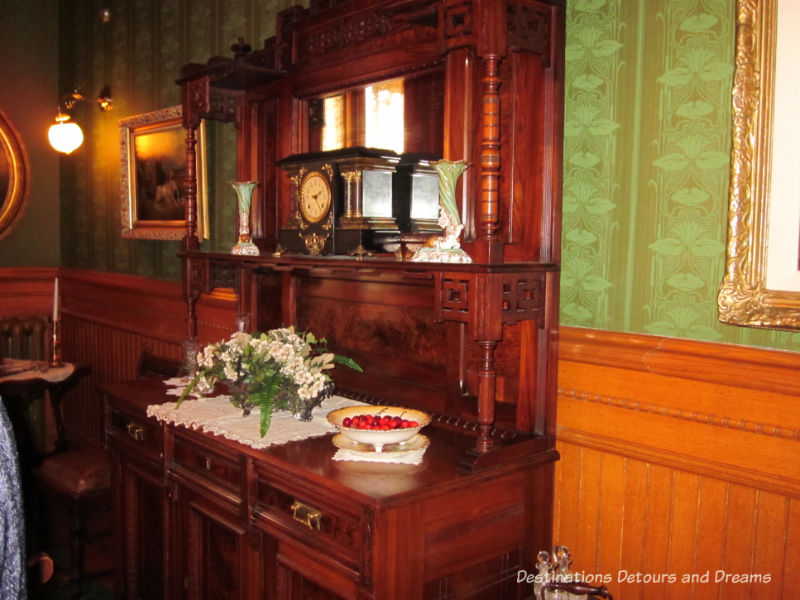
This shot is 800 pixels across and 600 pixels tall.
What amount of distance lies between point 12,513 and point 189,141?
250 centimetres

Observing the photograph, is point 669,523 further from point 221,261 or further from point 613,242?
point 221,261

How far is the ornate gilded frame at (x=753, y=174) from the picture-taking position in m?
1.92

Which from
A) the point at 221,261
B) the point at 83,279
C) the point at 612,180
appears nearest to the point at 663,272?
the point at 612,180

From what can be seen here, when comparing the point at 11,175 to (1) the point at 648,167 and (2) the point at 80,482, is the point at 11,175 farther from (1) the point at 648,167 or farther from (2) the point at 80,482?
(1) the point at 648,167

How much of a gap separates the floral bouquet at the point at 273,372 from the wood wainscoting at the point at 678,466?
93 centimetres

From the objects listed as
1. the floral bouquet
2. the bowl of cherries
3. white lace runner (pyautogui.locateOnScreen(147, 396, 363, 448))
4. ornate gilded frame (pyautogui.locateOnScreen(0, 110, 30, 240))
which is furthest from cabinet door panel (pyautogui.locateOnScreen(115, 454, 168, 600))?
ornate gilded frame (pyautogui.locateOnScreen(0, 110, 30, 240))

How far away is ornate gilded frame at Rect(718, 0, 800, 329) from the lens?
1.92 m

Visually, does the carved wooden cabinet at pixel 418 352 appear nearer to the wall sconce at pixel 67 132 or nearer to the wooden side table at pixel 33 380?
the wooden side table at pixel 33 380

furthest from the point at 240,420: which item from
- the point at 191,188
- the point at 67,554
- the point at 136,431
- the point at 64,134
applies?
the point at 64,134

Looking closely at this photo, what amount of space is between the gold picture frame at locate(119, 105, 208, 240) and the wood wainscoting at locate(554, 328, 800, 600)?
8.69 feet

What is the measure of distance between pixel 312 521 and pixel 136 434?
1.43m

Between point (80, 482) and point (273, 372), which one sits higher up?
point (273, 372)

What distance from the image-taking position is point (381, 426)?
93.7 inches

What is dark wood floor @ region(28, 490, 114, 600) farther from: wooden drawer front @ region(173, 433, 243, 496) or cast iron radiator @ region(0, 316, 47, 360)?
cast iron radiator @ region(0, 316, 47, 360)
